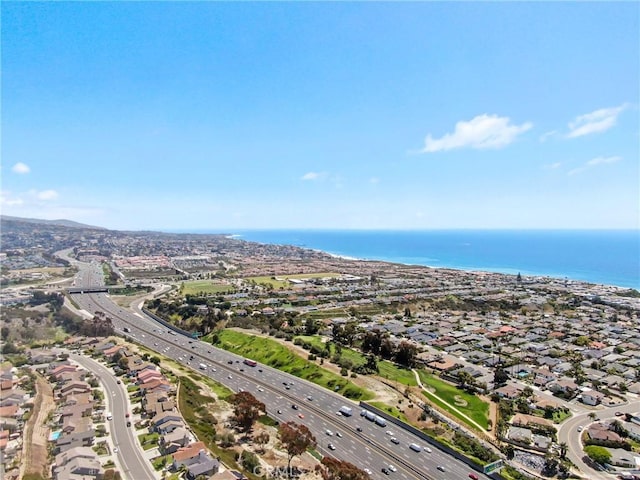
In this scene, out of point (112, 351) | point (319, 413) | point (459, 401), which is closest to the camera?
point (319, 413)

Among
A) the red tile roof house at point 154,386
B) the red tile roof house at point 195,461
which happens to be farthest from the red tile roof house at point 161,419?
the red tile roof house at point 154,386

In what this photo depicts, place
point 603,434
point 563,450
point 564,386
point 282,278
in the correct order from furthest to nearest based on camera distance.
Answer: point 282,278 < point 564,386 < point 603,434 < point 563,450

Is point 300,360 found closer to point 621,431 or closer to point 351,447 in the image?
point 351,447

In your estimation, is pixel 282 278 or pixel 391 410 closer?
pixel 391 410

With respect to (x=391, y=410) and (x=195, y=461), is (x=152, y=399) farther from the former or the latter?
(x=391, y=410)

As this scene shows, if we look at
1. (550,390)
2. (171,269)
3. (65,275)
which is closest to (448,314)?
(550,390)

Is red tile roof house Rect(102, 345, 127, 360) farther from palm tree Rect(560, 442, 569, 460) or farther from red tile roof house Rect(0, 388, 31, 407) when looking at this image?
palm tree Rect(560, 442, 569, 460)

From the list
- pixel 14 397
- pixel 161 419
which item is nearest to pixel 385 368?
pixel 161 419
